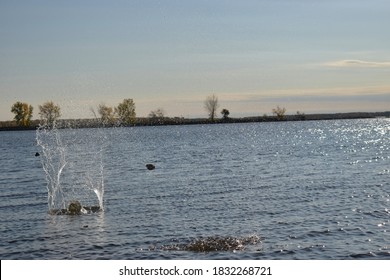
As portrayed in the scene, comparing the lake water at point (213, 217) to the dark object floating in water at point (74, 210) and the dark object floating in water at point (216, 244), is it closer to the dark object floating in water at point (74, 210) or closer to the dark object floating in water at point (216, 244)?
the dark object floating in water at point (216, 244)

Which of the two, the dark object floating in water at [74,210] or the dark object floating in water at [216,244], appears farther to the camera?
the dark object floating in water at [74,210]

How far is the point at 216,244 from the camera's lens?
24.9 m

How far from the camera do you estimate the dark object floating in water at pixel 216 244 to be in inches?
961

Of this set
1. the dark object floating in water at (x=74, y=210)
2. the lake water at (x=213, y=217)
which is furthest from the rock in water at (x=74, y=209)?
the lake water at (x=213, y=217)

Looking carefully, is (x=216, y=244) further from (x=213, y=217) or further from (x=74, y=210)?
(x=74, y=210)

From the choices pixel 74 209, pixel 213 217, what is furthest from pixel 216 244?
pixel 74 209

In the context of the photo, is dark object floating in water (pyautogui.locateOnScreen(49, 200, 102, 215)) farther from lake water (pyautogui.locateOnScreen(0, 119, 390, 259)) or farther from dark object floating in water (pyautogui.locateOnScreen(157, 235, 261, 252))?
dark object floating in water (pyautogui.locateOnScreen(157, 235, 261, 252))

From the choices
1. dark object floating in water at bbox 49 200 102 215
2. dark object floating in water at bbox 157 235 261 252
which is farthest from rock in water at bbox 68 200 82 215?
dark object floating in water at bbox 157 235 261 252

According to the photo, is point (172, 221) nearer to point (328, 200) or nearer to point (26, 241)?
point (26, 241)

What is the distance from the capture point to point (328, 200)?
35594 millimetres

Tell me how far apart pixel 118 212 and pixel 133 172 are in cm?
2422

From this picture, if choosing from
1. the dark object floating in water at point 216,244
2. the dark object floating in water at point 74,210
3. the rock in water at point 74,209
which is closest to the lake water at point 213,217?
the dark object floating in water at point 216,244
